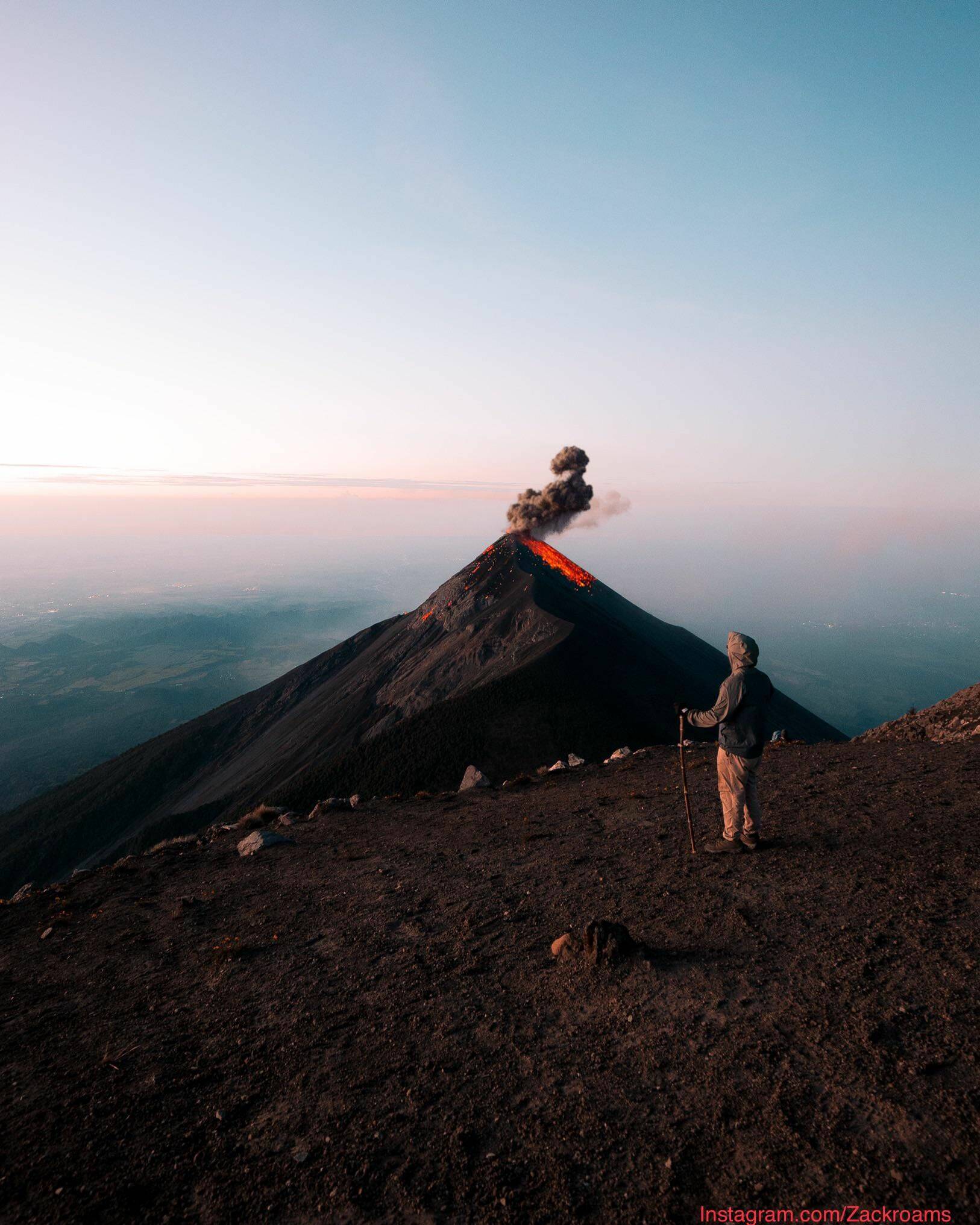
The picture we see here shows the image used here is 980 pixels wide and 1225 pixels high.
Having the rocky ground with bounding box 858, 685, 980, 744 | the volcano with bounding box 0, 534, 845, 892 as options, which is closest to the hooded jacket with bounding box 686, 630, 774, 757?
the rocky ground with bounding box 858, 685, 980, 744

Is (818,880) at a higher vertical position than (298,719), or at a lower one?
higher

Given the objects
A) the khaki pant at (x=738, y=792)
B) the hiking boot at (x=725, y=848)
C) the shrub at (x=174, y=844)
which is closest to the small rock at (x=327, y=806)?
the shrub at (x=174, y=844)

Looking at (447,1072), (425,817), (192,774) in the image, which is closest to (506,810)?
(425,817)

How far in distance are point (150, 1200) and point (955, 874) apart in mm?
11229

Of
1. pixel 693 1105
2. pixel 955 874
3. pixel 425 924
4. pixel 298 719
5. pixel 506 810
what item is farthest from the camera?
pixel 298 719

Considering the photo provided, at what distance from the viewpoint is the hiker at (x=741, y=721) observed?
970 centimetres

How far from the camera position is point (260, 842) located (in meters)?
15.5

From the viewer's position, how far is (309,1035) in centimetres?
738

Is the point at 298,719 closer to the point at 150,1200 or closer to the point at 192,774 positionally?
the point at 192,774

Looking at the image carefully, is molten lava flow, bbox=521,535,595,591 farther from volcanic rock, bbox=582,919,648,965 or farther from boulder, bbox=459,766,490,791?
volcanic rock, bbox=582,919,648,965

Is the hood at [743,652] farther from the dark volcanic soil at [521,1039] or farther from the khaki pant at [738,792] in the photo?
the dark volcanic soil at [521,1039]

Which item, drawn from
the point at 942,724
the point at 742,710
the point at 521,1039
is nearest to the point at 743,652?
the point at 742,710

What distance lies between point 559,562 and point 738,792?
79.1 meters

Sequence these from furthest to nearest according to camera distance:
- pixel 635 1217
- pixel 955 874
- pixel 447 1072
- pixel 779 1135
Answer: pixel 955 874 < pixel 447 1072 < pixel 779 1135 < pixel 635 1217
